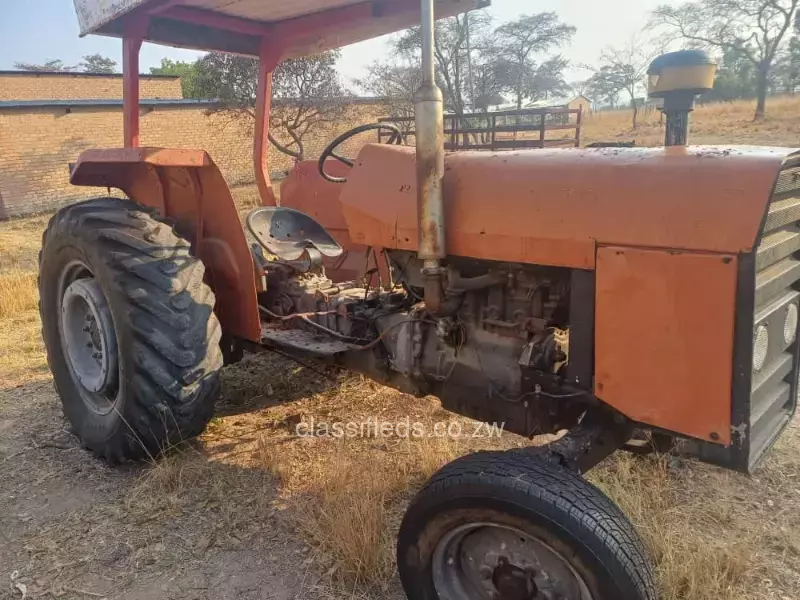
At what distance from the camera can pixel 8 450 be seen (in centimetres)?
319

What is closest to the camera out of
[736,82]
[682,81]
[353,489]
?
[353,489]

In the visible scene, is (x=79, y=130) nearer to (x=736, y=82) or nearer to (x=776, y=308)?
(x=776, y=308)

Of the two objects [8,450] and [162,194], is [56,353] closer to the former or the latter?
[8,450]

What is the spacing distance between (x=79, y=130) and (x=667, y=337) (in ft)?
56.6

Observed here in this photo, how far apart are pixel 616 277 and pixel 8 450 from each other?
3.01 m

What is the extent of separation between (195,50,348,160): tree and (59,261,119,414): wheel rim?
12509 millimetres

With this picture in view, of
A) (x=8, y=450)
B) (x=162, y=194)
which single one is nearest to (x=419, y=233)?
(x=162, y=194)

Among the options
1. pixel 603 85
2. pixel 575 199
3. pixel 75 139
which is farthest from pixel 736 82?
Result: pixel 575 199

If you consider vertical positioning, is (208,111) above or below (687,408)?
above

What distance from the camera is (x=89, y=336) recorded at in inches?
123

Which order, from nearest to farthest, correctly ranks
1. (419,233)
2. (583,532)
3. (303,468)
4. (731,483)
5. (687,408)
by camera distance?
(583,532) → (687,408) → (419,233) → (731,483) → (303,468)

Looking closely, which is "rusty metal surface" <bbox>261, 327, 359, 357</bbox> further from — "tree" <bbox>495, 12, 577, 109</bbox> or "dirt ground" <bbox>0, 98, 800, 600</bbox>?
"tree" <bbox>495, 12, 577, 109</bbox>

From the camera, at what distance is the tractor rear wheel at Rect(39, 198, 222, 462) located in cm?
259

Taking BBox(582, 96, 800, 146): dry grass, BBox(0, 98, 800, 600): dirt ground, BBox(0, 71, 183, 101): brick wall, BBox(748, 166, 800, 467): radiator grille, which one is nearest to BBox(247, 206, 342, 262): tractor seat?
BBox(0, 98, 800, 600): dirt ground
